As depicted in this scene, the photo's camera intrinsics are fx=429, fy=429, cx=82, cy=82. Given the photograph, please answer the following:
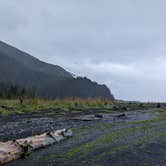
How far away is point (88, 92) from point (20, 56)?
5719 cm

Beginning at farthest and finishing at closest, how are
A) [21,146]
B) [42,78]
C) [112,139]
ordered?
[42,78]
[112,139]
[21,146]

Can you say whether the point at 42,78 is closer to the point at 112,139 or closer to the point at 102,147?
the point at 112,139

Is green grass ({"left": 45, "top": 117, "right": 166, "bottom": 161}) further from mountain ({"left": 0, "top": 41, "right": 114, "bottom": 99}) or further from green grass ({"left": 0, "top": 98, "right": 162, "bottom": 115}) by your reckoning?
mountain ({"left": 0, "top": 41, "right": 114, "bottom": 99})

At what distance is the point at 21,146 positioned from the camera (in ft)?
40.5

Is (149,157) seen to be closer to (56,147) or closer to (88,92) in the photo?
(56,147)

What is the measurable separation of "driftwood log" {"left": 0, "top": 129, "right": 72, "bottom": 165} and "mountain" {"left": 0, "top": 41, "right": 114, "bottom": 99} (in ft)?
226

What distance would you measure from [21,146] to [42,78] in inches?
4825

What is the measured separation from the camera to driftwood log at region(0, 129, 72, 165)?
453 inches

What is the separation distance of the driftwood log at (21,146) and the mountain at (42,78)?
226ft

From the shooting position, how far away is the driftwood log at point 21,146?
Result: 1151cm

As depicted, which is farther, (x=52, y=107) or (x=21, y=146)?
(x=52, y=107)

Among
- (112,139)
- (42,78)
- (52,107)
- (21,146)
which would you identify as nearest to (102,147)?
(112,139)

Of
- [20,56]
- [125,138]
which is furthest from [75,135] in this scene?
[20,56]

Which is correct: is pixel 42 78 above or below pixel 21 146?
above
